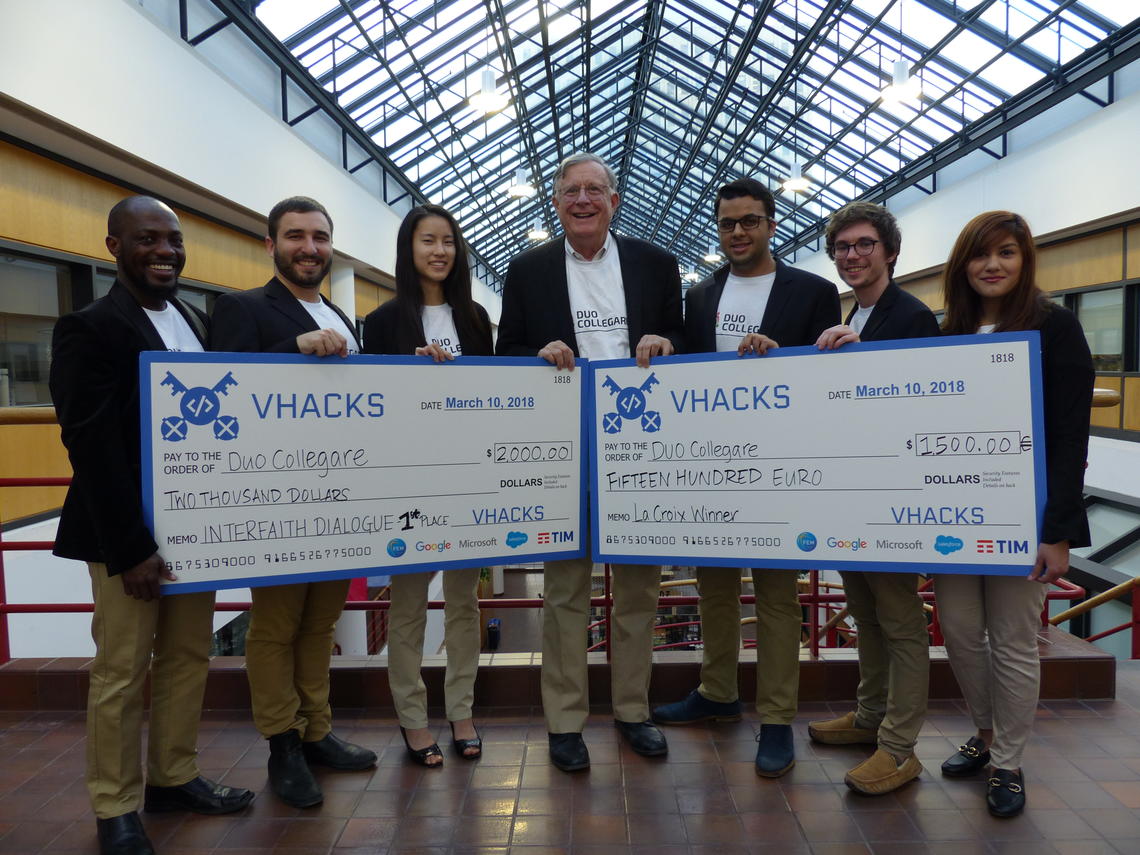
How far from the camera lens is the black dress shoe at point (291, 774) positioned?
2.40 metres

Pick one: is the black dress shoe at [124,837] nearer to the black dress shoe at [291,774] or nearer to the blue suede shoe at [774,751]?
the black dress shoe at [291,774]

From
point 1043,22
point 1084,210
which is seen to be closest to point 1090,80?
point 1043,22

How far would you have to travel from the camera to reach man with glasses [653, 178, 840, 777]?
8.50 feet

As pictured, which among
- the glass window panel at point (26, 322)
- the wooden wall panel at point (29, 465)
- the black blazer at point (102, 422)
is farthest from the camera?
the glass window panel at point (26, 322)

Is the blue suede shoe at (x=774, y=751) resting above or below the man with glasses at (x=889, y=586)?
below

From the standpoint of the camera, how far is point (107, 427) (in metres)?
2.07

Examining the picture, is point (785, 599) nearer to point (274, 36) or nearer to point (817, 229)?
point (274, 36)

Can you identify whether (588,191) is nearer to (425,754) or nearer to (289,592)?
(289,592)

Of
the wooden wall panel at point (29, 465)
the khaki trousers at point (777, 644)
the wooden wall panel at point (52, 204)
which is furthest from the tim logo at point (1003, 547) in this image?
the wooden wall panel at point (52, 204)

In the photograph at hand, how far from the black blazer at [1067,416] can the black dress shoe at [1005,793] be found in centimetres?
75

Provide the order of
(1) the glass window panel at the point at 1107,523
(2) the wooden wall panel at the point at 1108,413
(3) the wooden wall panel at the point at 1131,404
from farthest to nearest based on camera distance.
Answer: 1. (2) the wooden wall panel at the point at 1108,413
2. (3) the wooden wall panel at the point at 1131,404
3. (1) the glass window panel at the point at 1107,523

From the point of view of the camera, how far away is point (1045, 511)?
2266mm

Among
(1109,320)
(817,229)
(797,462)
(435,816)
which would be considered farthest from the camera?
(817,229)

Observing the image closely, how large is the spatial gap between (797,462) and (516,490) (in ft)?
3.19
